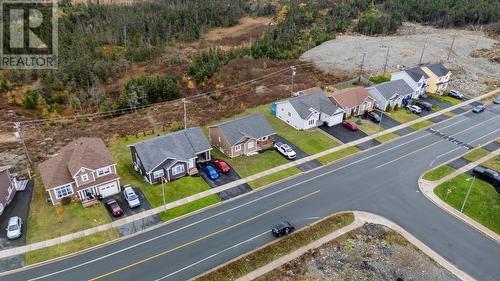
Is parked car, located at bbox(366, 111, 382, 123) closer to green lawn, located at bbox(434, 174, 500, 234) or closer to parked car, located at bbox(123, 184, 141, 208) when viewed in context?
green lawn, located at bbox(434, 174, 500, 234)

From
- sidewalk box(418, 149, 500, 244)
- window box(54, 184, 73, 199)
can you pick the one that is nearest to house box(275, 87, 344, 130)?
sidewalk box(418, 149, 500, 244)

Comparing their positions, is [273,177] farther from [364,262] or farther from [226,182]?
[364,262]

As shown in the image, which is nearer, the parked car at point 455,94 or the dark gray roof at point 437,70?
the parked car at point 455,94

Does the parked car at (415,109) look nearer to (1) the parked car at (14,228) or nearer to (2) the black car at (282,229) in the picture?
(2) the black car at (282,229)

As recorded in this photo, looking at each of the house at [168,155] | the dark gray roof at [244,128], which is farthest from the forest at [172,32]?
the dark gray roof at [244,128]

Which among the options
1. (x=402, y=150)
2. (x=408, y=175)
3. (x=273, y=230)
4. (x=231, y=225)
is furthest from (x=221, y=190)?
(x=402, y=150)

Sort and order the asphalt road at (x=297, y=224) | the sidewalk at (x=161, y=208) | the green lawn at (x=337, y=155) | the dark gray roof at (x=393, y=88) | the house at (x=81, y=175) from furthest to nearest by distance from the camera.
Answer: the dark gray roof at (x=393, y=88) < the green lawn at (x=337, y=155) < the house at (x=81, y=175) < the sidewalk at (x=161, y=208) < the asphalt road at (x=297, y=224)

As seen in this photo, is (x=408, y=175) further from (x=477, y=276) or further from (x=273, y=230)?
(x=273, y=230)
